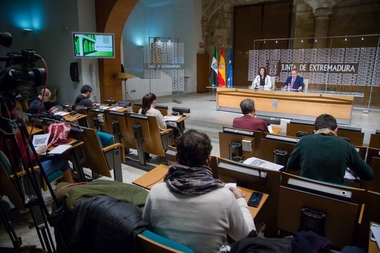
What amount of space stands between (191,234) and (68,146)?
189cm

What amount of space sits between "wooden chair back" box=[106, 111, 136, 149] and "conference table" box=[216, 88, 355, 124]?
3.88 m

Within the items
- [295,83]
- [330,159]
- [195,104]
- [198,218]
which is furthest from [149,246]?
[195,104]

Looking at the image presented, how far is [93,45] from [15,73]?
6244 millimetres

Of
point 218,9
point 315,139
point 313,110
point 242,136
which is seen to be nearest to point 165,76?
point 218,9

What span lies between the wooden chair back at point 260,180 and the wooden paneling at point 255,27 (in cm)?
906

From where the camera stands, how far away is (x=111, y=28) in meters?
7.61

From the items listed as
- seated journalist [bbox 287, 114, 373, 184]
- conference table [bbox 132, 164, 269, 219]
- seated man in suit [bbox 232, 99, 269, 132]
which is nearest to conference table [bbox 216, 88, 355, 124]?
seated man in suit [bbox 232, 99, 269, 132]

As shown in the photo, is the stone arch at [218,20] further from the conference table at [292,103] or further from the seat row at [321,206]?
the seat row at [321,206]

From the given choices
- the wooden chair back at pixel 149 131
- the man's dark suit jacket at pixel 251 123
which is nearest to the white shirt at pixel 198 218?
the man's dark suit jacket at pixel 251 123

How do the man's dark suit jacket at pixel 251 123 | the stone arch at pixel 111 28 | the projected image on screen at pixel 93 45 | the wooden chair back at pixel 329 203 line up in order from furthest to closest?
1. the stone arch at pixel 111 28
2. the projected image on screen at pixel 93 45
3. the man's dark suit jacket at pixel 251 123
4. the wooden chair back at pixel 329 203

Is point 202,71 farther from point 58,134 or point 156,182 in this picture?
point 156,182

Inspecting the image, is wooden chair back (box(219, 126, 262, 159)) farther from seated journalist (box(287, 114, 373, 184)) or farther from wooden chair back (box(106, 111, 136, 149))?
wooden chair back (box(106, 111, 136, 149))

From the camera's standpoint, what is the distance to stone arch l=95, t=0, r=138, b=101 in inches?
288

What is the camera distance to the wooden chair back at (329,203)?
148 centimetres
